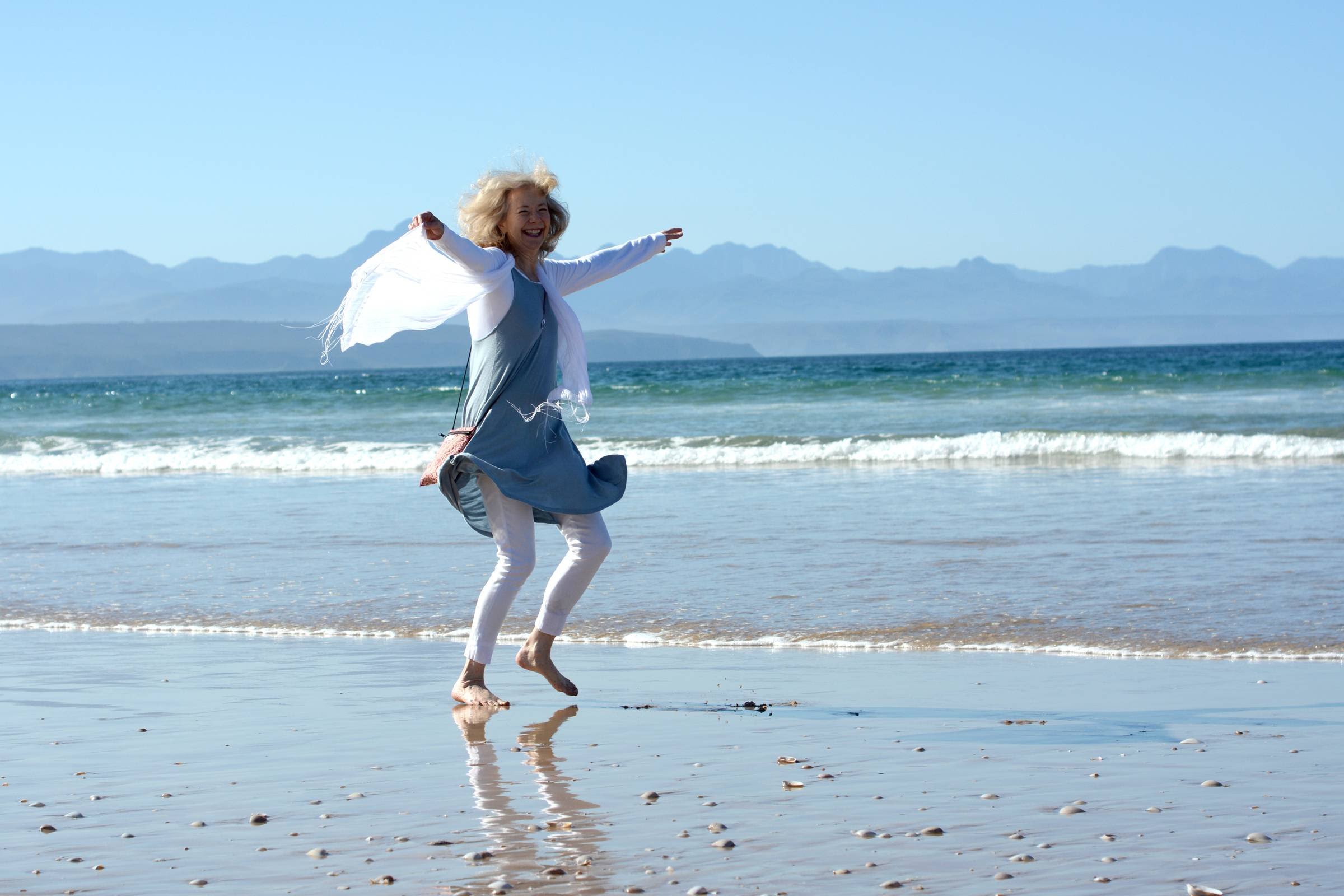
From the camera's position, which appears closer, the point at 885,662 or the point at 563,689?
the point at 563,689

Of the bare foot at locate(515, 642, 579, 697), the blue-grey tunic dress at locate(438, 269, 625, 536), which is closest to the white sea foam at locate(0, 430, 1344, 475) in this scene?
the bare foot at locate(515, 642, 579, 697)

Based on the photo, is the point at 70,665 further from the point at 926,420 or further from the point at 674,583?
the point at 926,420

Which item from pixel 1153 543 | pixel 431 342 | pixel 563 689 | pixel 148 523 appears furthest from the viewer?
pixel 431 342

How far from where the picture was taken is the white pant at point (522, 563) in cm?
457

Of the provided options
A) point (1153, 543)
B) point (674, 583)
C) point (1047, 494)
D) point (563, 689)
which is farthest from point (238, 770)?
point (1047, 494)

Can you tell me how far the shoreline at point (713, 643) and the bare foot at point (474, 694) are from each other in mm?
1291

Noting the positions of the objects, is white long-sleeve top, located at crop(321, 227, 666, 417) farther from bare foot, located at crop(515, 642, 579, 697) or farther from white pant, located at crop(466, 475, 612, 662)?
bare foot, located at crop(515, 642, 579, 697)

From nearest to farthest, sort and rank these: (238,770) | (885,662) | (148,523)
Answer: (238,770), (885,662), (148,523)

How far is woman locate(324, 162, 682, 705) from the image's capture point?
430 centimetres

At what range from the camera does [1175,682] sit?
15.9 feet

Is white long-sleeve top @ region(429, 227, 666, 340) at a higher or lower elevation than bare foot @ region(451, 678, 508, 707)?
higher

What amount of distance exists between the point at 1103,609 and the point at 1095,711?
1882mm

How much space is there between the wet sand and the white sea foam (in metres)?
11.5

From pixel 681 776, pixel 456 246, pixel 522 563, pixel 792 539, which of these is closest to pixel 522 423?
pixel 522 563
